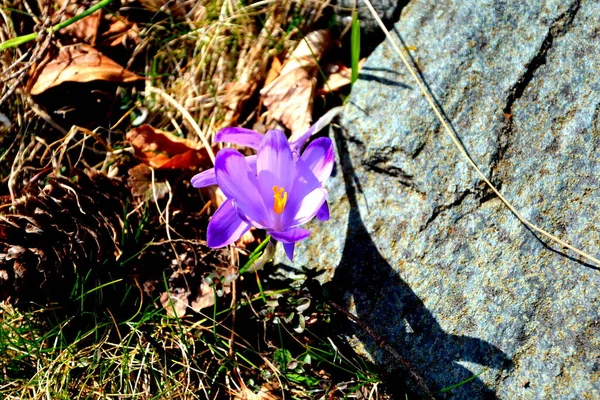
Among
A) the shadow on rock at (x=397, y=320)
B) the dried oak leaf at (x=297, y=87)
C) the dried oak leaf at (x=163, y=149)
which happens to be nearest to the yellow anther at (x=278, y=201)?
the shadow on rock at (x=397, y=320)

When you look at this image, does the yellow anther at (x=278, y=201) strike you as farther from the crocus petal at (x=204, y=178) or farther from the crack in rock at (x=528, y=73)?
the crack in rock at (x=528, y=73)

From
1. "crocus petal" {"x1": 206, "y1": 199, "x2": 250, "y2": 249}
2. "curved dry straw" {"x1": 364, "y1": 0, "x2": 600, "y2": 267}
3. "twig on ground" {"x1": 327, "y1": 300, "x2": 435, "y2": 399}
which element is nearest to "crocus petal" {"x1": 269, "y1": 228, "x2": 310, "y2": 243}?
"crocus petal" {"x1": 206, "y1": 199, "x2": 250, "y2": 249}

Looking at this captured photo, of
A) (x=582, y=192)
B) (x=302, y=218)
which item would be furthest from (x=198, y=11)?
(x=582, y=192)

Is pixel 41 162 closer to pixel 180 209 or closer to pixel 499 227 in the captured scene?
pixel 180 209

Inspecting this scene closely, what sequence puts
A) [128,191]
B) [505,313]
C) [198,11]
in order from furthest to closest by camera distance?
[198,11] → [128,191] → [505,313]

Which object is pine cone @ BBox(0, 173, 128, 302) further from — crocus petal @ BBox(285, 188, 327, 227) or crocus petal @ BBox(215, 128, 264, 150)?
crocus petal @ BBox(285, 188, 327, 227)
